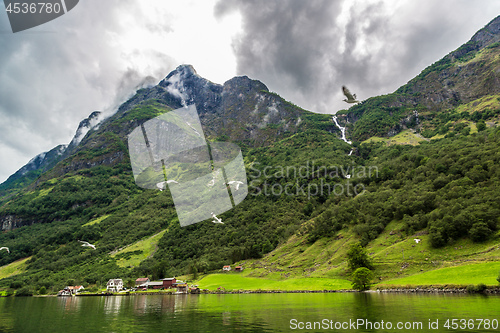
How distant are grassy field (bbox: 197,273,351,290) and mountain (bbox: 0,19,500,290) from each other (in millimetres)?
3430

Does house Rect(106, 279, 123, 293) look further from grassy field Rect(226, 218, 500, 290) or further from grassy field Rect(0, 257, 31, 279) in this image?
grassy field Rect(0, 257, 31, 279)

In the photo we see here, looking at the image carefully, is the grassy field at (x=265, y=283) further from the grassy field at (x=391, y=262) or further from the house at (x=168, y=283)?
the house at (x=168, y=283)

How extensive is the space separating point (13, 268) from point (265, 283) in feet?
370

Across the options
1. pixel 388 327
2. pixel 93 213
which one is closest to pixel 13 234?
pixel 93 213

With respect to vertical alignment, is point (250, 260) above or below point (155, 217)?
below

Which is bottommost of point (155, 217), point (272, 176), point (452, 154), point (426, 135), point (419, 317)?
point (419, 317)

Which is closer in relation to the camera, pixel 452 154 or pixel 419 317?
pixel 419 317

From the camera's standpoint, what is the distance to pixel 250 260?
7975 cm

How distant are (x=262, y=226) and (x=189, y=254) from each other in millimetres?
28305

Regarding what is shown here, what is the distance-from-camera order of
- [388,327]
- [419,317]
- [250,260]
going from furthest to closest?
[250,260]
[419,317]
[388,327]

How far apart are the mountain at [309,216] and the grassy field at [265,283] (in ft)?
11.3

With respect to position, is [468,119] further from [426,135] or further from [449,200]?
[449,200]

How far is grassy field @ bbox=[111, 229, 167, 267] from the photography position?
93.5m

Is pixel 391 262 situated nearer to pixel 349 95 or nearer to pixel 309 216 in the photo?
pixel 349 95
